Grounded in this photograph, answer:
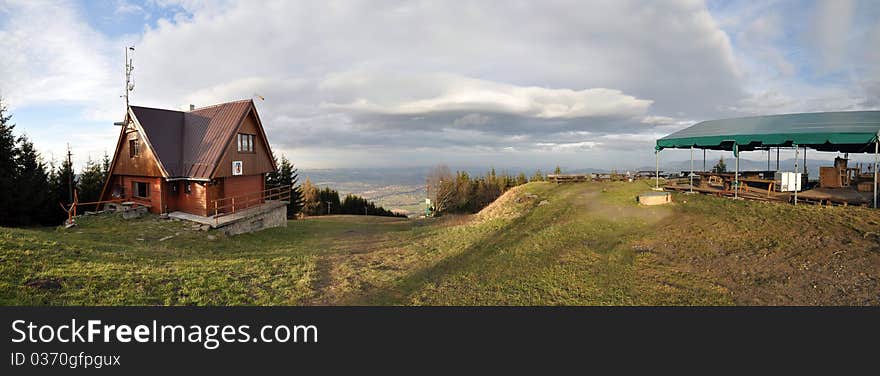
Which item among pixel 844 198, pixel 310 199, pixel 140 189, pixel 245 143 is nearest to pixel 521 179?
pixel 310 199

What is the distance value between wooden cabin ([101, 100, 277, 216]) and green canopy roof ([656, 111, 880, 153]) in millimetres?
23182

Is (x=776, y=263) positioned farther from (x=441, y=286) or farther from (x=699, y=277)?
(x=441, y=286)

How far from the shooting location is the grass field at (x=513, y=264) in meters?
7.39

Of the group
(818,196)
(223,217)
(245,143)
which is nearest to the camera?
(818,196)

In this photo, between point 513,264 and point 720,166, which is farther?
point 720,166

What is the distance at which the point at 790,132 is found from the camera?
14.8 meters

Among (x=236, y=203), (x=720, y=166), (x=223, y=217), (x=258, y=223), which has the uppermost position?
(x=720, y=166)

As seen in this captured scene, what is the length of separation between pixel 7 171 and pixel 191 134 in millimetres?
11821

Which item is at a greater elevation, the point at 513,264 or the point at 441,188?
the point at 441,188

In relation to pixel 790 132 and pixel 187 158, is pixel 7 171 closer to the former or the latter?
pixel 187 158

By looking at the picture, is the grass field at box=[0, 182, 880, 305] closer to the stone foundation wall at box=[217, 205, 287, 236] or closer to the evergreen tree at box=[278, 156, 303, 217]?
the stone foundation wall at box=[217, 205, 287, 236]

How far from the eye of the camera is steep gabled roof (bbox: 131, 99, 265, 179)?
17.8m

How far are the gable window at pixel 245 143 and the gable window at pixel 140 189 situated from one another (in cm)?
514
